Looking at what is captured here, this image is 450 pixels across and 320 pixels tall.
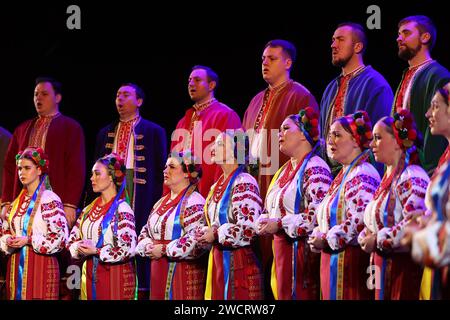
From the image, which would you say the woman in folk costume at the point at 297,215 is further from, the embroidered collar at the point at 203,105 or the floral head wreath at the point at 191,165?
the embroidered collar at the point at 203,105

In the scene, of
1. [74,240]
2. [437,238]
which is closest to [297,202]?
[74,240]

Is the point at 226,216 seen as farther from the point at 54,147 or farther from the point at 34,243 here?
the point at 54,147

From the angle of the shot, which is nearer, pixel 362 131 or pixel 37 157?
pixel 362 131

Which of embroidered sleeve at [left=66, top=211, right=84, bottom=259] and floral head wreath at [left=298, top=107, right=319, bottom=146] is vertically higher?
floral head wreath at [left=298, top=107, right=319, bottom=146]

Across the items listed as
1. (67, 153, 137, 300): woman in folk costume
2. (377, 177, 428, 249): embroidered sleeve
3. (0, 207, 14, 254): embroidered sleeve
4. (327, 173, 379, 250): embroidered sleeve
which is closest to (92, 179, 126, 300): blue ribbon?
(67, 153, 137, 300): woman in folk costume

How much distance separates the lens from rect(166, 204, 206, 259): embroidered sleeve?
5.48 metres

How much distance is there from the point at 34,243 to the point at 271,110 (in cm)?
172

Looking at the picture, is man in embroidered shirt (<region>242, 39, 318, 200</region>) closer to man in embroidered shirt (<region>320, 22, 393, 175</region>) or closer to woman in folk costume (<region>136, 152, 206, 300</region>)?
man in embroidered shirt (<region>320, 22, 393, 175</region>)

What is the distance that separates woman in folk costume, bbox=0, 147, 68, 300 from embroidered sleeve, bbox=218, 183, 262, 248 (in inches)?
50.9

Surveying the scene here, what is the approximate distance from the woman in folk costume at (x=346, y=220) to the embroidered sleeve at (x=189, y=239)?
2.73 feet

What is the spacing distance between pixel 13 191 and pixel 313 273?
Result: 2731 millimetres

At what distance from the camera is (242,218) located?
211 inches
